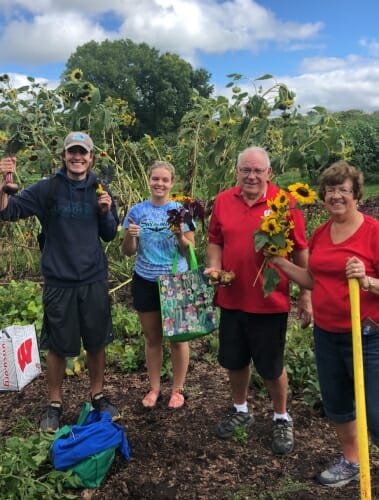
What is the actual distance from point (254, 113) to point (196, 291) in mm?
1637

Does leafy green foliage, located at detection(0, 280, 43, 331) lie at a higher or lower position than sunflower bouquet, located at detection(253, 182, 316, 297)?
lower

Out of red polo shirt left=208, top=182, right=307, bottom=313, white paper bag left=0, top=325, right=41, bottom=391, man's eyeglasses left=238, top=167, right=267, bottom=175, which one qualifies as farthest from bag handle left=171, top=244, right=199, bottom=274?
white paper bag left=0, top=325, right=41, bottom=391

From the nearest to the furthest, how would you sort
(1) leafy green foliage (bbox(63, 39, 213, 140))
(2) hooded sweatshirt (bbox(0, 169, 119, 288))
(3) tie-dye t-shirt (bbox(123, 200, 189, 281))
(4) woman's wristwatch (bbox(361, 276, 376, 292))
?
(4) woman's wristwatch (bbox(361, 276, 376, 292)) < (2) hooded sweatshirt (bbox(0, 169, 119, 288)) < (3) tie-dye t-shirt (bbox(123, 200, 189, 281)) < (1) leafy green foliage (bbox(63, 39, 213, 140))

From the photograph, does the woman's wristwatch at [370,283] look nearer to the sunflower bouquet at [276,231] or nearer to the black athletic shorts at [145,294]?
the sunflower bouquet at [276,231]

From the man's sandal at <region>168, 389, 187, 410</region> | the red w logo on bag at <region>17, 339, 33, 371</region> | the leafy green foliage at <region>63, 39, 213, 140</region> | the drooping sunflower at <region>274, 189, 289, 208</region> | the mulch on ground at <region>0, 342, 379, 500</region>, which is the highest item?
the leafy green foliage at <region>63, 39, 213, 140</region>

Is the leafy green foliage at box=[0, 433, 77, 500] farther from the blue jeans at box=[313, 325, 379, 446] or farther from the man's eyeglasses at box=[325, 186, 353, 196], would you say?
the man's eyeglasses at box=[325, 186, 353, 196]

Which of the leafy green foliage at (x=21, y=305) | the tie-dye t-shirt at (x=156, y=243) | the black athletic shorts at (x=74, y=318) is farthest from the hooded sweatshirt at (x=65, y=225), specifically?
the leafy green foliage at (x=21, y=305)

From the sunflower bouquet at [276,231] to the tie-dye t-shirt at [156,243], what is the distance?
775 millimetres

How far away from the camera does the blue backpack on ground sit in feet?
8.00

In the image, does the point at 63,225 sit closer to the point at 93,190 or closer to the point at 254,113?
the point at 93,190

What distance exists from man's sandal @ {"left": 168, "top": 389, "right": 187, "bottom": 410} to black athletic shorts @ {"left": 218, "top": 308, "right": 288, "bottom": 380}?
1.83 feet

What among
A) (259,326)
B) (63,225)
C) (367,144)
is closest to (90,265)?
(63,225)

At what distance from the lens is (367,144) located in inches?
717

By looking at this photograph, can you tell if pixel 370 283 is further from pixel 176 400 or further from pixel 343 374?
pixel 176 400
